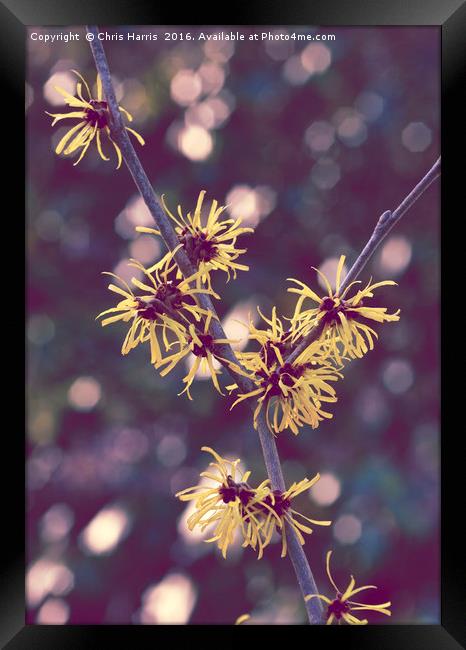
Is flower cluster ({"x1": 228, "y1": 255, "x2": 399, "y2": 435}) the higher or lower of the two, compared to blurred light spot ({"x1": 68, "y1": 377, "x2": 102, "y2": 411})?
higher

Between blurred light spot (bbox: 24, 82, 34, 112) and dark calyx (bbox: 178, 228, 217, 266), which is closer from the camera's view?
dark calyx (bbox: 178, 228, 217, 266)

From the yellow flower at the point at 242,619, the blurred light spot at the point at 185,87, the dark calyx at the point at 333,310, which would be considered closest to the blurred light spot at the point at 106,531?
the yellow flower at the point at 242,619

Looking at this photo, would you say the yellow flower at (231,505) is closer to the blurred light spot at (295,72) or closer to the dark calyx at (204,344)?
the dark calyx at (204,344)

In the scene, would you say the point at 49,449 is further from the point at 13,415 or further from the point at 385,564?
the point at 385,564

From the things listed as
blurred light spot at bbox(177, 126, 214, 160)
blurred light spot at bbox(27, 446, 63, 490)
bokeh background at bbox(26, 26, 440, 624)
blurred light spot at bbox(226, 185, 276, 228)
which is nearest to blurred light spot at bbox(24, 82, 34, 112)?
bokeh background at bbox(26, 26, 440, 624)

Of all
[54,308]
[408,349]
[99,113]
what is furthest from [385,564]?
[99,113]

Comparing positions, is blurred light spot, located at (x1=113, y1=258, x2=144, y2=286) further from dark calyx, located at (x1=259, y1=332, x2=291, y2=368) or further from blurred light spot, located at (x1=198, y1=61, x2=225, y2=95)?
dark calyx, located at (x1=259, y1=332, x2=291, y2=368)

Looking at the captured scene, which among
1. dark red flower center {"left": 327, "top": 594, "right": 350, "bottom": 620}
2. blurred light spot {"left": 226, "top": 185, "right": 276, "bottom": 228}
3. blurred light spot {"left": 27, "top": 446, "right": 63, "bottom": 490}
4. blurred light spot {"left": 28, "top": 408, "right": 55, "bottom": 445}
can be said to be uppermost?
blurred light spot {"left": 226, "top": 185, "right": 276, "bottom": 228}
